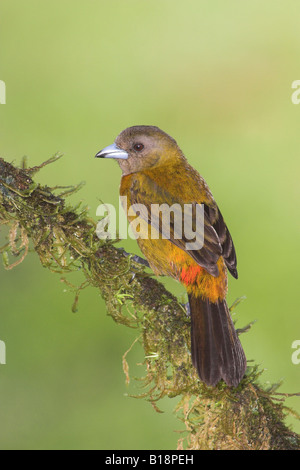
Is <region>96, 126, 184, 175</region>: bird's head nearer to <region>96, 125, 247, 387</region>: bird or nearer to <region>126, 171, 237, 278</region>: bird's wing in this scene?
<region>96, 125, 247, 387</region>: bird

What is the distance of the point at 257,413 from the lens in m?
2.49

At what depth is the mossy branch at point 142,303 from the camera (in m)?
2.53

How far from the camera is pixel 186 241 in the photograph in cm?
296

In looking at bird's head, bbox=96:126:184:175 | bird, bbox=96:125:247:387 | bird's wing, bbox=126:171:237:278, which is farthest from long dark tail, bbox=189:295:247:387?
bird's head, bbox=96:126:184:175

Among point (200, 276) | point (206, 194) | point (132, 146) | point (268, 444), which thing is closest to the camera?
point (268, 444)

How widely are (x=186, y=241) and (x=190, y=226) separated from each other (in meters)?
0.10

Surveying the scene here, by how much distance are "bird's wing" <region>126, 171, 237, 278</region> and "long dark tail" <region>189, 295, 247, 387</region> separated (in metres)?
0.19

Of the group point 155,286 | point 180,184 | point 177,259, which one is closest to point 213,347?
point 155,286

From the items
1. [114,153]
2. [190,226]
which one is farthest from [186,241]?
[114,153]

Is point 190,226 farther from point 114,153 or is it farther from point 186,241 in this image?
point 114,153

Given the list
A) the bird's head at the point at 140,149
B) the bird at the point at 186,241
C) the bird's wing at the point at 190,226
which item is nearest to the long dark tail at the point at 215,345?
the bird at the point at 186,241

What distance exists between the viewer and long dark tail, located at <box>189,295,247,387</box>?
8.12ft
